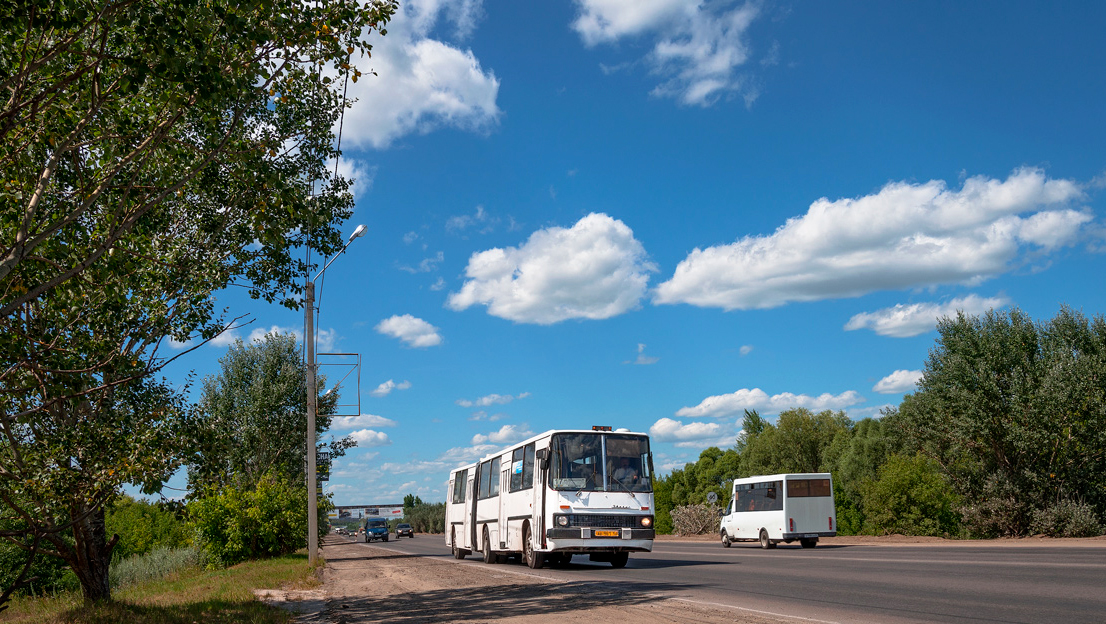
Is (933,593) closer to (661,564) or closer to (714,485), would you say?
(661,564)

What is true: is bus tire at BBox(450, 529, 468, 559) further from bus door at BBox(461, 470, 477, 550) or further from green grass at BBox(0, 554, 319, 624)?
green grass at BBox(0, 554, 319, 624)

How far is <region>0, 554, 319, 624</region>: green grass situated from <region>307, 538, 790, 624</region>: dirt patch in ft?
2.89

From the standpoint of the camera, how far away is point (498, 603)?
41.8ft

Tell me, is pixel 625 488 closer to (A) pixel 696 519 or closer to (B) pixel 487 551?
(B) pixel 487 551

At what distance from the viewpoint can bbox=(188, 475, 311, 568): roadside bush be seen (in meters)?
29.8

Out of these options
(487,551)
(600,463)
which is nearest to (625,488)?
(600,463)

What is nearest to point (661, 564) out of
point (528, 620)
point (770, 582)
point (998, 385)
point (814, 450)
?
point (770, 582)

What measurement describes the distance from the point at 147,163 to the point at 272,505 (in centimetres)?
2366

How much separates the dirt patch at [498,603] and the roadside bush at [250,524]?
37.6 ft

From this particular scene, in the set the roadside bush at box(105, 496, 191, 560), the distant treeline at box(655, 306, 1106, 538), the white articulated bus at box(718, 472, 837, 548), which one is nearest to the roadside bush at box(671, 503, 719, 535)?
the distant treeline at box(655, 306, 1106, 538)

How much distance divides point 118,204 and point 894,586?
1271 cm

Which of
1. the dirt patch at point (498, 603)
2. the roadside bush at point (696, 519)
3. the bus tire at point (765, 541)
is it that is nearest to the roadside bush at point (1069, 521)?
the bus tire at point (765, 541)

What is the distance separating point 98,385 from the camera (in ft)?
35.5

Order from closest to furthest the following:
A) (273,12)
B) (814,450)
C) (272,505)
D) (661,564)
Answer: (273,12), (661,564), (272,505), (814,450)
